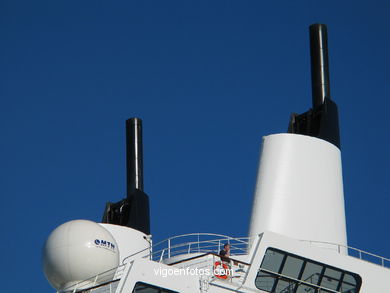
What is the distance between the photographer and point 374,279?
25.0 meters

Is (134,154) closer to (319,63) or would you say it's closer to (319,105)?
(319,63)

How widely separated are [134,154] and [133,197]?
285cm

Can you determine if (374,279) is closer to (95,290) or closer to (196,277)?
(196,277)

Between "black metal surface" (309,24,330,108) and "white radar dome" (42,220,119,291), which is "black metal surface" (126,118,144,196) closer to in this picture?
"black metal surface" (309,24,330,108)

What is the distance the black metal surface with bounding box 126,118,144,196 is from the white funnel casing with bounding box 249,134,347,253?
8.63 meters

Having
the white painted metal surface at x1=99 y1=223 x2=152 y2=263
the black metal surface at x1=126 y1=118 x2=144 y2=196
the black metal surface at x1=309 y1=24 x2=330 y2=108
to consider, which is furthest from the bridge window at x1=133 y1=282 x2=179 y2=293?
the black metal surface at x1=126 y1=118 x2=144 y2=196

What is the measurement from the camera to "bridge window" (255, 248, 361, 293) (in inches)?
949

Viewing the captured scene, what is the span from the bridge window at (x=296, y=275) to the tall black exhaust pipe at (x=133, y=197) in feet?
34.5

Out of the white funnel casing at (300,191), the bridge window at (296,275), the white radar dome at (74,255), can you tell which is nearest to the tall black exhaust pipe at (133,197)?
the white funnel casing at (300,191)

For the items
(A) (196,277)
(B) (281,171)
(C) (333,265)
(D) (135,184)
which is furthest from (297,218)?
(D) (135,184)

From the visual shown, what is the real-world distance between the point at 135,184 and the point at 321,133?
9069mm

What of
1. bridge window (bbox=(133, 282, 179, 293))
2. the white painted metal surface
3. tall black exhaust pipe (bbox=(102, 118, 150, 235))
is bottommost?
bridge window (bbox=(133, 282, 179, 293))

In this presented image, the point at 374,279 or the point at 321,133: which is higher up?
the point at 321,133

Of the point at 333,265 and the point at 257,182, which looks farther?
the point at 257,182
